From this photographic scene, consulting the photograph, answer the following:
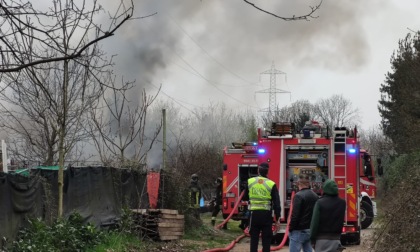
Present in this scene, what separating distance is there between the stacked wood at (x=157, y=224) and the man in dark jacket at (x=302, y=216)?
16.4 ft

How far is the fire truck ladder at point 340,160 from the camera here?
1356 cm

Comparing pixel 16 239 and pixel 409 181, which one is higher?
pixel 409 181

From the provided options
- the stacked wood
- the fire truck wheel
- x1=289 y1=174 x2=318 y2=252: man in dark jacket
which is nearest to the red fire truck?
the stacked wood

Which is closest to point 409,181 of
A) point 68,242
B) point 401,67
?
point 68,242

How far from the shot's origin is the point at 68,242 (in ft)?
33.6

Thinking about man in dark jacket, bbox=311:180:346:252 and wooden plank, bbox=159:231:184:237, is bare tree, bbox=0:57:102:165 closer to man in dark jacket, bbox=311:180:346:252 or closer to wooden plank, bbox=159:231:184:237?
wooden plank, bbox=159:231:184:237

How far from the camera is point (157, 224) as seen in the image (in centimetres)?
1326

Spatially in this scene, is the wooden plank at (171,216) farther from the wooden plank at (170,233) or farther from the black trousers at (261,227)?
the black trousers at (261,227)

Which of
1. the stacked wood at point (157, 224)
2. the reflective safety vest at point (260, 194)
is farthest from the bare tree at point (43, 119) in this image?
the reflective safety vest at point (260, 194)

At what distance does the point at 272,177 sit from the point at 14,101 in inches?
464

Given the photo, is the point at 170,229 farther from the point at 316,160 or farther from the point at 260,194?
the point at 260,194

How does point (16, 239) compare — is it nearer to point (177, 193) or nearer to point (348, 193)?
point (177, 193)

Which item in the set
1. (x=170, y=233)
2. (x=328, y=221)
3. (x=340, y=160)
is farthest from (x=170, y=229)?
(x=328, y=221)

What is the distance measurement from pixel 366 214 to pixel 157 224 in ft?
27.2
